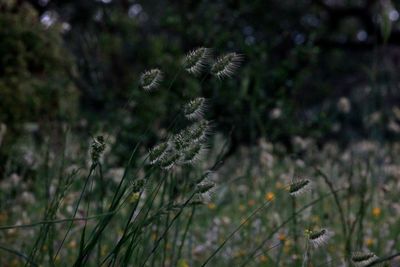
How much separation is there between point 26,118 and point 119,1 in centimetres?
500

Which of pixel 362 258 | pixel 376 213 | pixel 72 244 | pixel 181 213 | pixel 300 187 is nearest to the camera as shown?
pixel 362 258

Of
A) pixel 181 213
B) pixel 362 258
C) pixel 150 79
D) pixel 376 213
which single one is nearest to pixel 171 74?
pixel 376 213

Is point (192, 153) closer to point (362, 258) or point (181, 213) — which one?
point (362, 258)

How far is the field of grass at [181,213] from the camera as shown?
1574 mm

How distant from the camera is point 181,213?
258 cm

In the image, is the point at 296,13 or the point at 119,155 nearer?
the point at 119,155

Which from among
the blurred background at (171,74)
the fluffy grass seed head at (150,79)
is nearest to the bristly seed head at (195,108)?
the fluffy grass seed head at (150,79)

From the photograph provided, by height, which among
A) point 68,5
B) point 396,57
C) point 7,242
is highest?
point 396,57

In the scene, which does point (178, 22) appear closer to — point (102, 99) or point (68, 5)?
point (102, 99)

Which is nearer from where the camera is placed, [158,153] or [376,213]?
[158,153]

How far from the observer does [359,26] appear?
53.6 feet

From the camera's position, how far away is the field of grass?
1.57 m

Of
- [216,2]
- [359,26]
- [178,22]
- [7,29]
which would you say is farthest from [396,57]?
[7,29]

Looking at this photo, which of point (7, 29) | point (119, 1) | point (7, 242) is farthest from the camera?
point (119, 1)
